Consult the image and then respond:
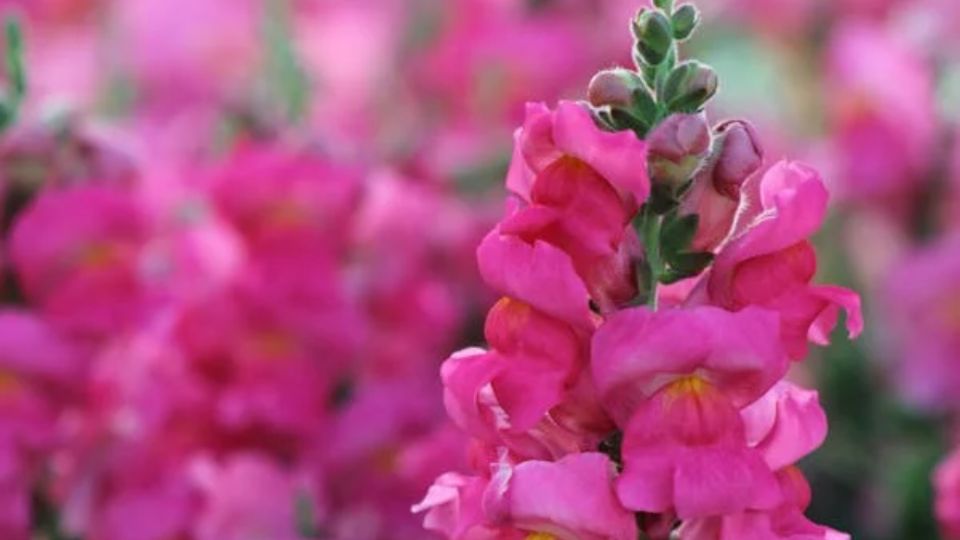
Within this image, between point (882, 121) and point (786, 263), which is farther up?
point (882, 121)

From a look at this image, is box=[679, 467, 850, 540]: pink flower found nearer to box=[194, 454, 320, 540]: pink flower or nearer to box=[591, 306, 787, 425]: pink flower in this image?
box=[591, 306, 787, 425]: pink flower

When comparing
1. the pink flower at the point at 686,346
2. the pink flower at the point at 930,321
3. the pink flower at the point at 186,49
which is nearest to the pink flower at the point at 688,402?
the pink flower at the point at 686,346

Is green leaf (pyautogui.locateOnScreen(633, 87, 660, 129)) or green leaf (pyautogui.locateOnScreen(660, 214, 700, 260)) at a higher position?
green leaf (pyautogui.locateOnScreen(633, 87, 660, 129))

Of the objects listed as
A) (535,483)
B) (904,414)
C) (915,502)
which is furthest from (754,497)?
(904,414)

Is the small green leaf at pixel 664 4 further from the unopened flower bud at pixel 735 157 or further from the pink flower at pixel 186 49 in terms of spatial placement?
the pink flower at pixel 186 49

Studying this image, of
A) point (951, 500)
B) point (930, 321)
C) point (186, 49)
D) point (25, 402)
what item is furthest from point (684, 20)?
point (186, 49)

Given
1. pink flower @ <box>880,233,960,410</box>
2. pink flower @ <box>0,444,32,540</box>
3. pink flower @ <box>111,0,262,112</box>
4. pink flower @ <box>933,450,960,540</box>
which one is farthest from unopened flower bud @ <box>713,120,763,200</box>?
pink flower @ <box>111,0,262,112</box>

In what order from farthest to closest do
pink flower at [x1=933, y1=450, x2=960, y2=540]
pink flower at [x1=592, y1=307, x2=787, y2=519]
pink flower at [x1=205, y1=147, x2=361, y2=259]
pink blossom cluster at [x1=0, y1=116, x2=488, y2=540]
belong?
pink flower at [x1=205, y1=147, x2=361, y2=259], pink blossom cluster at [x1=0, y1=116, x2=488, y2=540], pink flower at [x1=933, y1=450, x2=960, y2=540], pink flower at [x1=592, y1=307, x2=787, y2=519]

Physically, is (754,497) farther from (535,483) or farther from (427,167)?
(427,167)

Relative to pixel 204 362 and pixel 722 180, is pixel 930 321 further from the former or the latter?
pixel 722 180
